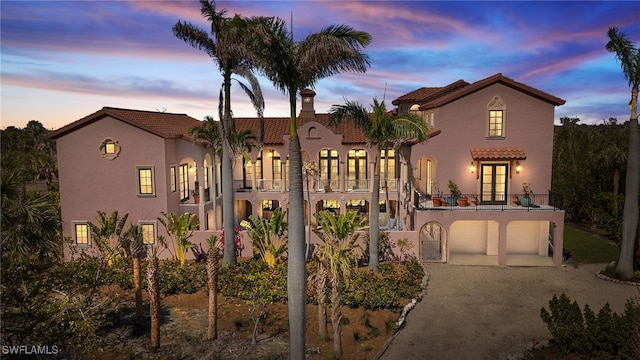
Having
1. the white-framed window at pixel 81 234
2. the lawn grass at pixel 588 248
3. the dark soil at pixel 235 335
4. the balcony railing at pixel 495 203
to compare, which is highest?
the balcony railing at pixel 495 203

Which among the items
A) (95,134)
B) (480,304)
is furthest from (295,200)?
(95,134)

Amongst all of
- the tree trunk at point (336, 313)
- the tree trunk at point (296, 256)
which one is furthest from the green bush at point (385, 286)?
the tree trunk at point (296, 256)

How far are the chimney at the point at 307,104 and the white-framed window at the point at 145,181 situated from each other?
14721 millimetres

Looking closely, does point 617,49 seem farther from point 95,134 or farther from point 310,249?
point 95,134

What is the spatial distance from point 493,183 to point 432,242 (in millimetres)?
5118

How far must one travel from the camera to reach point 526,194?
23547 mm

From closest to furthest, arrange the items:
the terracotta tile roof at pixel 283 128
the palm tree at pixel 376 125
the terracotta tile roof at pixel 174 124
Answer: the palm tree at pixel 376 125
the terracotta tile roof at pixel 174 124
the terracotta tile roof at pixel 283 128

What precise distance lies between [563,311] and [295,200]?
9.61 metres

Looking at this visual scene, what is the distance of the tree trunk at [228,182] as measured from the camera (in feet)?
69.0

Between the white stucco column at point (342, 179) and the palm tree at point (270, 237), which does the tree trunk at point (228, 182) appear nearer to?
the palm tree at point (270, 237)

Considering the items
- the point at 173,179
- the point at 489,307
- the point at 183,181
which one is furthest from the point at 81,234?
the point at 489,307

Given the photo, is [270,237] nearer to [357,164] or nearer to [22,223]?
[357,164]

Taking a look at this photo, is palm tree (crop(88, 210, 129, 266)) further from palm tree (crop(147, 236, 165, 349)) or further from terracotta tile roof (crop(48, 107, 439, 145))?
palm tree (crop(147, 236, 165, 349))

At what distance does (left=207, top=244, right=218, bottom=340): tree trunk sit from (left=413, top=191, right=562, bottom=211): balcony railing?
→ 41.1 ft
